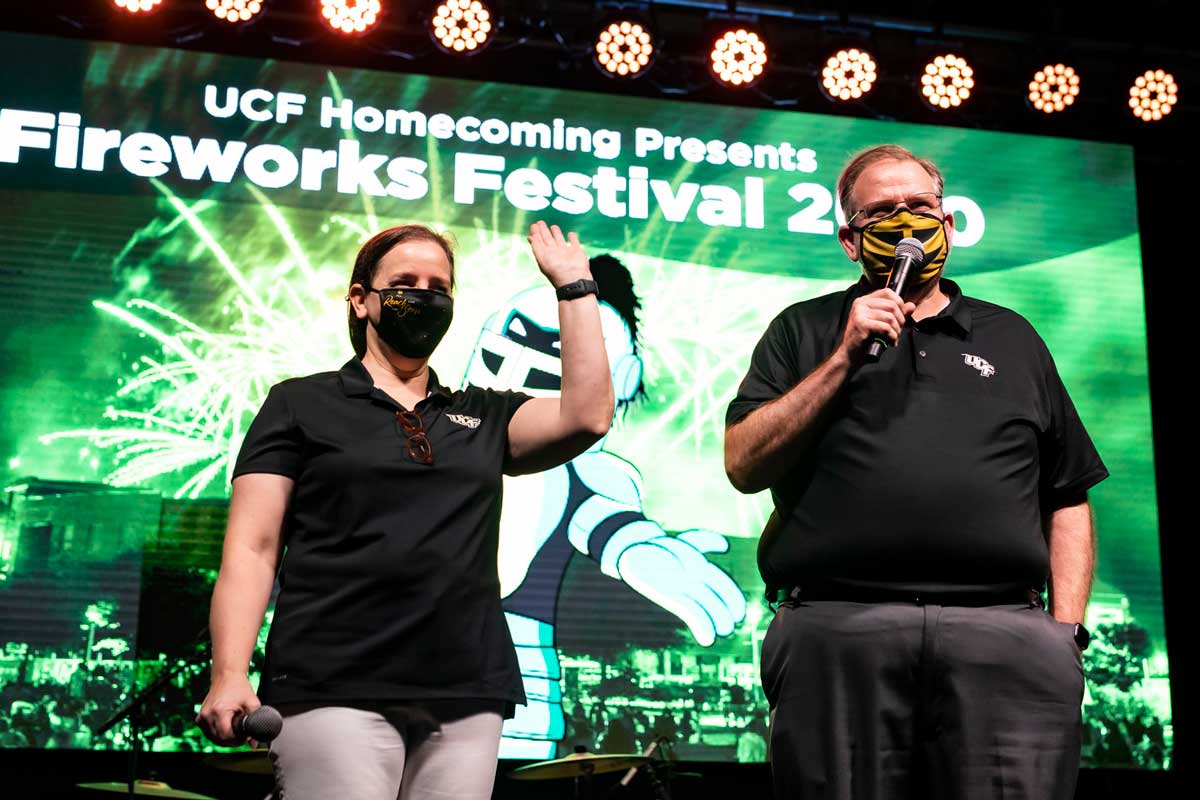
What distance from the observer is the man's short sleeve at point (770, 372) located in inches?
75.4

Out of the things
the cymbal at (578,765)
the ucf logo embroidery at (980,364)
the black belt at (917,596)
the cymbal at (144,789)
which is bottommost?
the cymbal at (144,789)

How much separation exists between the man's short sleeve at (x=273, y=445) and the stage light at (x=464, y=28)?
2956 mm

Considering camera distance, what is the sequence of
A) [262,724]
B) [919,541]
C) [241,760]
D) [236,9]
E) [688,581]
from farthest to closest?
[236,9] → [688,581] → [241,760] → [919,541] → [262,724]

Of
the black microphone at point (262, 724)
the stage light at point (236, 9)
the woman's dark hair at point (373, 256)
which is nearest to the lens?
the black microphone at point (262, 724)

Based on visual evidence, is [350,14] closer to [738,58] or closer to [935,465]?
[738,58]

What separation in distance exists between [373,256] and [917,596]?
1024 millimetres

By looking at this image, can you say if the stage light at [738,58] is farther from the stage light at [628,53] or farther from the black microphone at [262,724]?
the black microphone at [262,724]

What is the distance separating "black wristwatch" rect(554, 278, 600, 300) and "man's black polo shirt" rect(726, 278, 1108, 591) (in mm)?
287

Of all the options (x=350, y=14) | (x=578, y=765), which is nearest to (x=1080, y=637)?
(x=578, y=765)

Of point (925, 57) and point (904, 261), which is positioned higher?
point (925, 57)

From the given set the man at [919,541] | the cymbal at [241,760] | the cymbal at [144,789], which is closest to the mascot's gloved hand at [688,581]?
the cymbal at [241,760]

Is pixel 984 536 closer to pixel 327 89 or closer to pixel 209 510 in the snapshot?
pixel 209 510

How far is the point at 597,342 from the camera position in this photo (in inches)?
74.3

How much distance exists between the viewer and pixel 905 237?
1906mm
